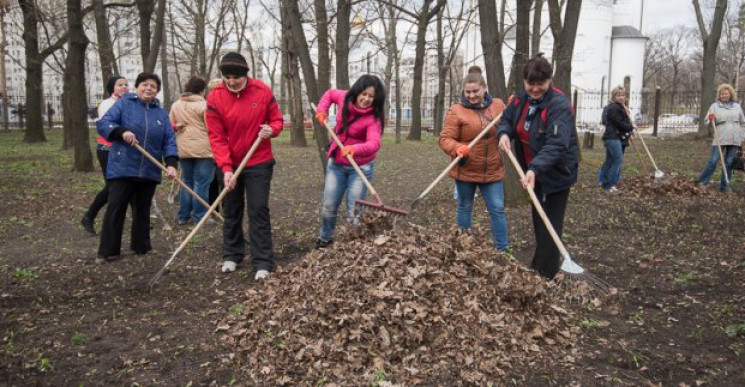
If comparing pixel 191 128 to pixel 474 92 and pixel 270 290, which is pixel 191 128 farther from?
pixel 474 92

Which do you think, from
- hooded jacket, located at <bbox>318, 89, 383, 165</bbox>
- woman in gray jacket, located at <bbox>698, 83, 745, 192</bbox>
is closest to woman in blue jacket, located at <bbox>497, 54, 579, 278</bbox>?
hooded jacket, located at <bbox>318, 89, 383, 165</bbox>

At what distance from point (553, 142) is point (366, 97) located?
169cm

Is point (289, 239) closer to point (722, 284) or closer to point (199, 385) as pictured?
point (199, 385)

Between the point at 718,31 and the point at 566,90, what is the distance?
33.3 ft

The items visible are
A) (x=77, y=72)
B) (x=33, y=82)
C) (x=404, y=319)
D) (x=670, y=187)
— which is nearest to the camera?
(x=404, y=319)

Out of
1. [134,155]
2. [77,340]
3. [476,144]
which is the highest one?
[476,144]

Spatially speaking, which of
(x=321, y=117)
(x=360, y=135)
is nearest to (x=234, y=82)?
(x=321, y=117)

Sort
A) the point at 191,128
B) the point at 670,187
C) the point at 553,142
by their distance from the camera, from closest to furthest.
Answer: the point at 553,142 < the point at 191,128 < the point at 670,187

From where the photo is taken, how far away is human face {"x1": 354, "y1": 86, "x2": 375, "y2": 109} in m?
4.97

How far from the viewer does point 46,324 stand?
3.97m

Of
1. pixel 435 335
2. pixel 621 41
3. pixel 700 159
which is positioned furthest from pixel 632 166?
pixel 621 41

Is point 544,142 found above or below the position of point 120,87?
below

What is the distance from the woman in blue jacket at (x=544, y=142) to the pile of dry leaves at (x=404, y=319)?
53 centimetres

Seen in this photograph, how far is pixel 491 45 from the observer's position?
701 centimetres
